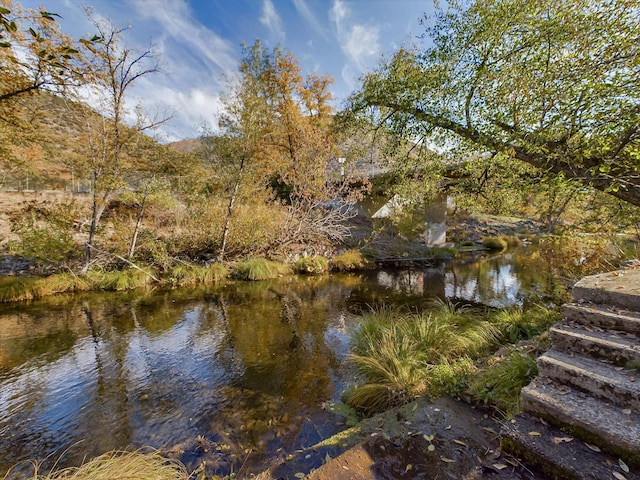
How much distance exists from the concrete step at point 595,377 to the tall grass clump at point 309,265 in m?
10.1

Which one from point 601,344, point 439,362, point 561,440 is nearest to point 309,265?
point 439,362

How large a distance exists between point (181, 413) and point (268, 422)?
47.1 inches

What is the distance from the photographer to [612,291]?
3104mm

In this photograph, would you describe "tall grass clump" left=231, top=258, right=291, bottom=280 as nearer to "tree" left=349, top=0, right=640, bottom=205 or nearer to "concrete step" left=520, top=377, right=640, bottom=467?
"tree" left=349, top=0, right=640, bottom=205

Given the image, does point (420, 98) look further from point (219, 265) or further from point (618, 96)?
point (219, 265)

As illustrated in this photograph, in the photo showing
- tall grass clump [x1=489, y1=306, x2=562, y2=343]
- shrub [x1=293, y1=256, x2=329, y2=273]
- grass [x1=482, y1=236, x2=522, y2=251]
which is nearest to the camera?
tall grass clump [x1=489, y1=306, x2=562, y2=343]

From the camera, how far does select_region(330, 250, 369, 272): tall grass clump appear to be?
519 inches

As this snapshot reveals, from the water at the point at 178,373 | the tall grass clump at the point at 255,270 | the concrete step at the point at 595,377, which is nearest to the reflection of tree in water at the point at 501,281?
the water at the point at 178,373

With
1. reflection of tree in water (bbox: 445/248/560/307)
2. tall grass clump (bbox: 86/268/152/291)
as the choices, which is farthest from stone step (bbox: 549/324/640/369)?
tall grass clump (bbox: 86/268/152/291)

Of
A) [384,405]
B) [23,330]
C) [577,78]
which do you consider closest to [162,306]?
[23,330]

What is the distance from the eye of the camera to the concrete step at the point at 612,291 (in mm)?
2982

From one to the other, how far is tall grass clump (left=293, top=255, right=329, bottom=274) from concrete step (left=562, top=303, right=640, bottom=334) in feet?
32.3

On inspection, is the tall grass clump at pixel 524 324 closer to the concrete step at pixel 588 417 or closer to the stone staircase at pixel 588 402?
the stone staircase at pixel 588 402

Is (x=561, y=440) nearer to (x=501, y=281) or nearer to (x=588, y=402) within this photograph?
(x=588, y=402)
